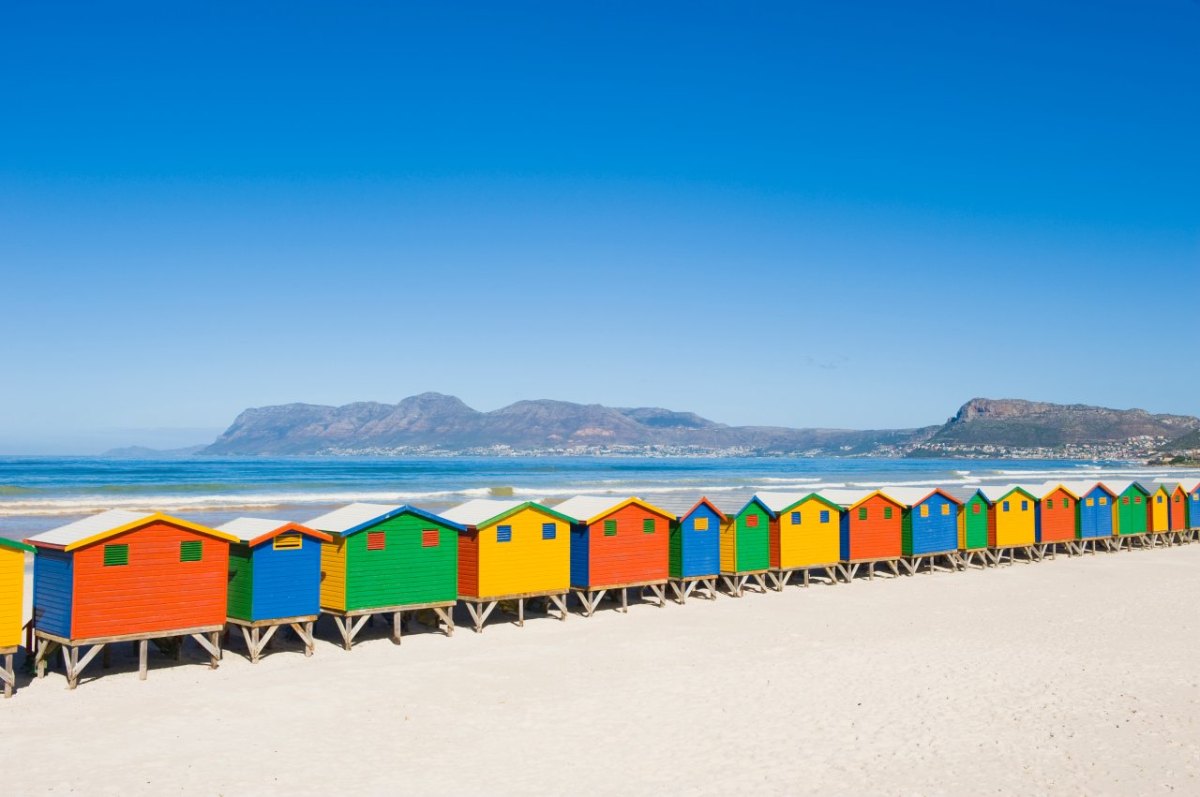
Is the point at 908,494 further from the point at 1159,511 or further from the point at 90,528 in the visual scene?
the point at 90,528

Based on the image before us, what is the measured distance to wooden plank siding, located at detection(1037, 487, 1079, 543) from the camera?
38909mm

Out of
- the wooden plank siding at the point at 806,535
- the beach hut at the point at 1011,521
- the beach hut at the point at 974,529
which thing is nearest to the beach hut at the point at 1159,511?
the beach hut at the point at 1011,521

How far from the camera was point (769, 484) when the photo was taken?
379 ft

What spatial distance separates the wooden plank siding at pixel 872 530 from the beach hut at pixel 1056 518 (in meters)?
8.39

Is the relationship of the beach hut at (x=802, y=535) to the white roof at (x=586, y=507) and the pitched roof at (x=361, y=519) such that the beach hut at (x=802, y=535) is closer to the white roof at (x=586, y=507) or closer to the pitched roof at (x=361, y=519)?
the white roof at (x=586, y=507)

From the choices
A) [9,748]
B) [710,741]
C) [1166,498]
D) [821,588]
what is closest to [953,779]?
[710,741]

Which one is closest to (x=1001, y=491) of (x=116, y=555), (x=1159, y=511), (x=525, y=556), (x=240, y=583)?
(x=1159, y=511)

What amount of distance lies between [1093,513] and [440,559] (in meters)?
29.8

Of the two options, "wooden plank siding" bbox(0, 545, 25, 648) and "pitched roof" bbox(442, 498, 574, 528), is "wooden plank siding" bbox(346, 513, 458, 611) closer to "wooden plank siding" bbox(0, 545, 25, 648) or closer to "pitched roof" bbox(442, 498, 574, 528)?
"pitched roof" bbox(442, 498, 574, 528)

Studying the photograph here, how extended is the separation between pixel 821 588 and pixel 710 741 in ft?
54.4

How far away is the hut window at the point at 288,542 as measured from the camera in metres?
19.6

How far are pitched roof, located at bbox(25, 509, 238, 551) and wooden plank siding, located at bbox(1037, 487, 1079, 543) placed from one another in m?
30.7

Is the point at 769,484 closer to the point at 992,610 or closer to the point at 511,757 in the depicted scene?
the point at 992,610

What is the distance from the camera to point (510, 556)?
23453 millimetres
